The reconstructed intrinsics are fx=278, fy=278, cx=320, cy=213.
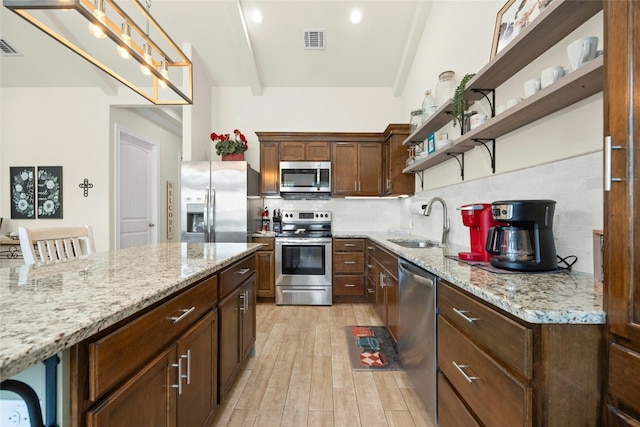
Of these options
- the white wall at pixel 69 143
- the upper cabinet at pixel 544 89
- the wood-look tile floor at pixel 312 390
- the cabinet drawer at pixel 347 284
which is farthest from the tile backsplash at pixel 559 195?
the white wall at pixel 69 143

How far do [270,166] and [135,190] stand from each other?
2698mm

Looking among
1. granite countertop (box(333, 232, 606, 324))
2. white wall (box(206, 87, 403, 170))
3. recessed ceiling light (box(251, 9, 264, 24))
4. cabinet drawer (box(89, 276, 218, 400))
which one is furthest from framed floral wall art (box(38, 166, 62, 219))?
granite countertop (box(333, 232, 606, 324))

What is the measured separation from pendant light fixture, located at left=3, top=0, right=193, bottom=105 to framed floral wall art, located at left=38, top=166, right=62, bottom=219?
5.81ft

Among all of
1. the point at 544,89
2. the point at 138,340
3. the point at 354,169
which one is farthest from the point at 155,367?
the point at 354,169

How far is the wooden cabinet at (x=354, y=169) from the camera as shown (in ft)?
13.1

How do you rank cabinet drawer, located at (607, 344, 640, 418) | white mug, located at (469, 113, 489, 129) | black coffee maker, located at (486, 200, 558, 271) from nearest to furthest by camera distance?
cabinet drawer, located at (607, 344, 640, 418)
black coffee maker, located at (486, 200, 558, 271)
white mug, located at (469, 113, 489, 129)

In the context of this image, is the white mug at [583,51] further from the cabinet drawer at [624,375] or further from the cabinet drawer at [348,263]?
the cabinet drawer at [348,263]

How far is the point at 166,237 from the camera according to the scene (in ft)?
18.9

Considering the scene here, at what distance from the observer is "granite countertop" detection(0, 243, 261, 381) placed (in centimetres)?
54

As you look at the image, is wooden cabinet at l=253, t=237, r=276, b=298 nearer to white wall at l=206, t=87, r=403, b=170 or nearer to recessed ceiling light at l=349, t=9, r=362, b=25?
white wall at l=206, t=87, r=403, b=170

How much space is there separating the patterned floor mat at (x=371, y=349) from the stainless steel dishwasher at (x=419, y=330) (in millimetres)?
223

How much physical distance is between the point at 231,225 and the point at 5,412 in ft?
9.74

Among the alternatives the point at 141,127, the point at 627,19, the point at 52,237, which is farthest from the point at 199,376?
the point at 141,127

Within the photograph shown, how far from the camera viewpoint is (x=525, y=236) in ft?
4.00
